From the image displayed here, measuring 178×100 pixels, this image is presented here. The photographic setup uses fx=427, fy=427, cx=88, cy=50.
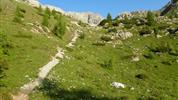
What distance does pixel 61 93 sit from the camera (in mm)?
49188

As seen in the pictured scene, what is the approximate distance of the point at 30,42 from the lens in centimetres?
7275

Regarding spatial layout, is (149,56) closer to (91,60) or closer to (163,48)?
(163,48)

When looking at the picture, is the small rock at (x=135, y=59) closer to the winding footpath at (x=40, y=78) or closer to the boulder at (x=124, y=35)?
the winding footpath at (x=40, y=78)

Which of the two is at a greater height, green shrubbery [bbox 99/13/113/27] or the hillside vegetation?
green shrubbery [bbox 99/13/113/27]

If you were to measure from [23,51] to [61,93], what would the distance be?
60.3 feet

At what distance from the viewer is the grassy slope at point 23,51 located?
171ft

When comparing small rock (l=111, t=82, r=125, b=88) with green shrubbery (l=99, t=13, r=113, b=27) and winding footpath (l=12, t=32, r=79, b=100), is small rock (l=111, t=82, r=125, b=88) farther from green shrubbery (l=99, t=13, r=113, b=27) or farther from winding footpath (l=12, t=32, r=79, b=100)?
green shrubbery (l=99, t=13, r=113, b=27)

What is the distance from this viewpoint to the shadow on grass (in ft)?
157

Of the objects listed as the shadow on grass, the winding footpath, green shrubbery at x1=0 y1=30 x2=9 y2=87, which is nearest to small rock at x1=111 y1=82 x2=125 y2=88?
the shadow on grass

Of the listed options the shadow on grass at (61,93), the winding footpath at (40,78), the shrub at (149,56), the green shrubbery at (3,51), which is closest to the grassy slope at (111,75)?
the shadow on grass at (61,93)

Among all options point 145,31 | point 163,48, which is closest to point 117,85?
point 163,48

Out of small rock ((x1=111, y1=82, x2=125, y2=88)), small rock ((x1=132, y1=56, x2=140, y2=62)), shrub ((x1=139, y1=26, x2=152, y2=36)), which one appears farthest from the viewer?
shrub ((x1=139, y1=26, x2=152, y2=36))

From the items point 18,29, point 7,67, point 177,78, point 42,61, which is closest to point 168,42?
point 177,78

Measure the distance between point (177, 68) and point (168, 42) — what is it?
2025 centimetres
